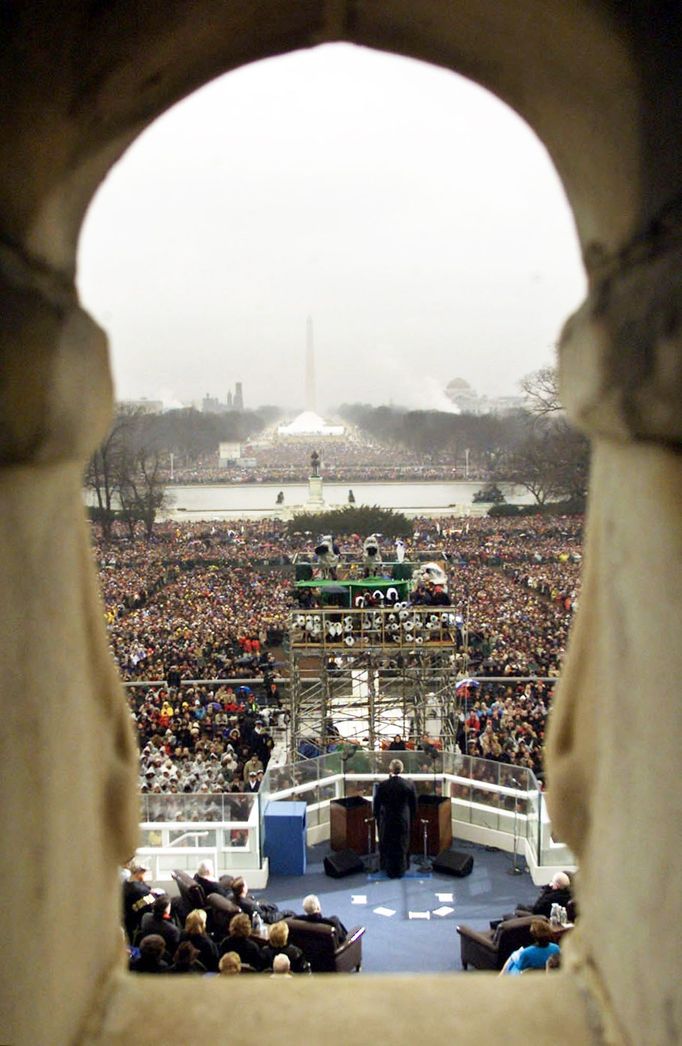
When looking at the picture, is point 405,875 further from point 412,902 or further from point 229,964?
point 229,964

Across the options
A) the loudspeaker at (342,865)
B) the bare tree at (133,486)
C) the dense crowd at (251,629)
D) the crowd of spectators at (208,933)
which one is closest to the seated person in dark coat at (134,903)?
the crowd of spectators at (208,933)

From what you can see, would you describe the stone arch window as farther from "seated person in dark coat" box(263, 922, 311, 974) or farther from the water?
the water

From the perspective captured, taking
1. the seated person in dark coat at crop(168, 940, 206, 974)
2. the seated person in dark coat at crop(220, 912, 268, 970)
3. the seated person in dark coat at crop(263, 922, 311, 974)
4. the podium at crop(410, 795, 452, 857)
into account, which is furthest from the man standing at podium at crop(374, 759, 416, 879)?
the seated person in dark coat at crop(168, 940, 206, 974)

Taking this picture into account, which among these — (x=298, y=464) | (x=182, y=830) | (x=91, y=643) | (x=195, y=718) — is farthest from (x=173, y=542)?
(x=298, y=464)

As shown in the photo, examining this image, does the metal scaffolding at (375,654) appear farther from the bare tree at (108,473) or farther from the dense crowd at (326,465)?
the dense crowd at (326,465)

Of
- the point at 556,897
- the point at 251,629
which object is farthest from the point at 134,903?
the point at 251,629
